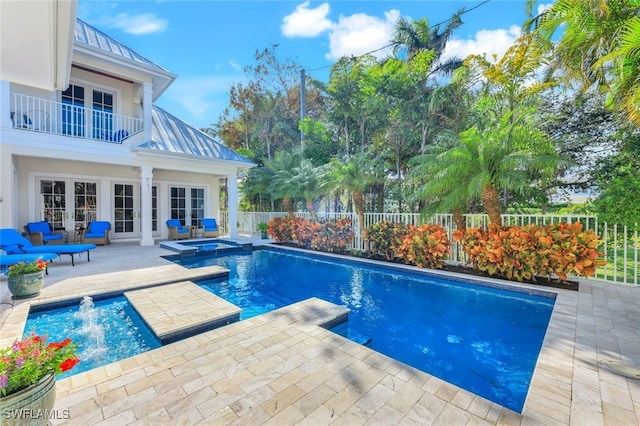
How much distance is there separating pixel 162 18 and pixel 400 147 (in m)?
9.58

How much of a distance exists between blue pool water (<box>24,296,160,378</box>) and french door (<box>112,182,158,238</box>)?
344 inches

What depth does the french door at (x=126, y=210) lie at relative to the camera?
12.6 meters

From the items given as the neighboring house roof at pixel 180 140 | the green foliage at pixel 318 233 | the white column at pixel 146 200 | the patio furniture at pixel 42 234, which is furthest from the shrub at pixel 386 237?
the patio furniture at pixel 42 234

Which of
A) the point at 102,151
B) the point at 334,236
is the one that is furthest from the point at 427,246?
the point at 102,151

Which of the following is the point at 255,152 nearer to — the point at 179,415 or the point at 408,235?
the point at 408,235

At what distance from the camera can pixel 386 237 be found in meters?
9.12

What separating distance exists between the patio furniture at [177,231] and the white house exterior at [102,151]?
1018 millimetres

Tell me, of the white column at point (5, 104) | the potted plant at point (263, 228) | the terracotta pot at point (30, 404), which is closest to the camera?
the terracotta pot at point (30, 404)

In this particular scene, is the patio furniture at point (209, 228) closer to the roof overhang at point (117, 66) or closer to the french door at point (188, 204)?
the french door at point (188, 204)

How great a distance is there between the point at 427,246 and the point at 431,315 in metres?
2.98

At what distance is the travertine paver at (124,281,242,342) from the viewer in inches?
157

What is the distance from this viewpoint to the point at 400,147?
1241 cm

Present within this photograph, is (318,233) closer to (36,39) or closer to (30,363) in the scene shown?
(36,39)

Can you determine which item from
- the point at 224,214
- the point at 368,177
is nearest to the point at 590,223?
the point at 368,177
